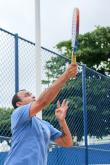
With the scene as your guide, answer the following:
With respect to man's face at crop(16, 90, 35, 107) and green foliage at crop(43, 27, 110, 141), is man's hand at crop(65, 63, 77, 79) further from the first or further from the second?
green foliage at crop(43, 27, 110, 141)

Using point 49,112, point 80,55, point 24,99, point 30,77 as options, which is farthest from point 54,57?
point 80,55

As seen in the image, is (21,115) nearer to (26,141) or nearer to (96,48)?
(26,141)

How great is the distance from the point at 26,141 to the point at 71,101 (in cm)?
493

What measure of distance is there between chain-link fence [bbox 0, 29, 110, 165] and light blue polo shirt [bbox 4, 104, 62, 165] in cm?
211

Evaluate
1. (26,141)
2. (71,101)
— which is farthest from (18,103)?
(71,101)

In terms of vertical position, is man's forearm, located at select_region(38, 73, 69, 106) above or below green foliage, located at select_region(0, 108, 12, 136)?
above

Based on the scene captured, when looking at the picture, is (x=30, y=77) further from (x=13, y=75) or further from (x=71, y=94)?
(x=71, y=94)

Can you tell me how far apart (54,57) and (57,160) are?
165cm

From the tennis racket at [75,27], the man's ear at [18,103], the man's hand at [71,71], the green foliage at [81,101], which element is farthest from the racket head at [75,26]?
the green foliage at [81,101]

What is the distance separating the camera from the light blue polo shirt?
493 centimetres

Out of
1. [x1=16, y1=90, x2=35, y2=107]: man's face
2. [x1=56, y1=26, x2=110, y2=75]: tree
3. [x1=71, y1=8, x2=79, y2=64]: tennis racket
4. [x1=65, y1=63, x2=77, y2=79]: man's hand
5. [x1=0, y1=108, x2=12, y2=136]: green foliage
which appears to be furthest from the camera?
[x1=56, y1=26, x2=110, y2=75]: tree

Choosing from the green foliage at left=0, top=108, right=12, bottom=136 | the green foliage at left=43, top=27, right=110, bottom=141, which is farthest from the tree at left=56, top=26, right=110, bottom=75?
the green foliage at left=0, top=108, right=12, bottom=136

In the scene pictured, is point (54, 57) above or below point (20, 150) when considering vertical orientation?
above

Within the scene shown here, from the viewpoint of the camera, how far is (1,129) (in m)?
7.46
